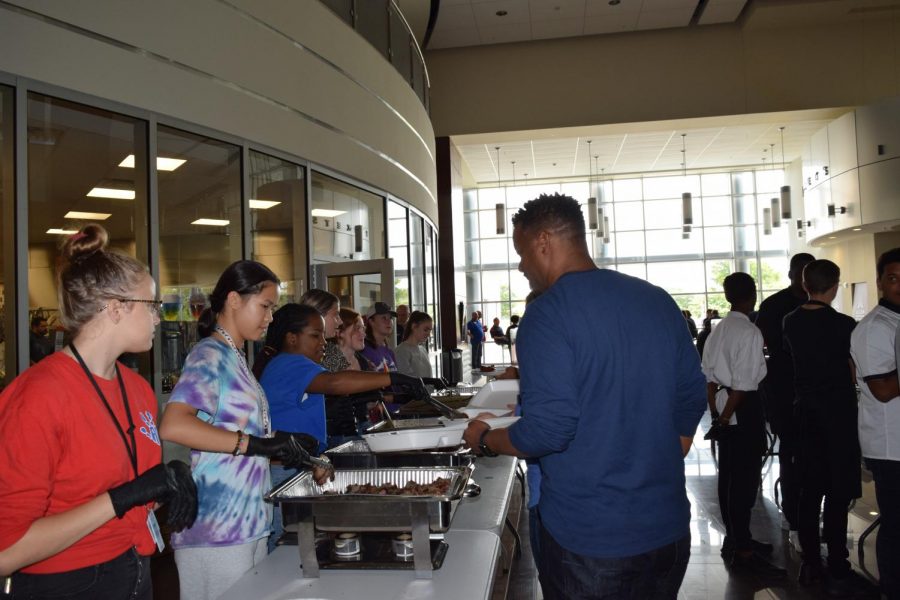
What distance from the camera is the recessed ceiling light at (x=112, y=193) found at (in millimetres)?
3815

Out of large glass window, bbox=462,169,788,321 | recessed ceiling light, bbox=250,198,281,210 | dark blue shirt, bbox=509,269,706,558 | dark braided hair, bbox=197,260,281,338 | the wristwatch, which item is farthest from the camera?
large glass window, bbox=462,169,788,321

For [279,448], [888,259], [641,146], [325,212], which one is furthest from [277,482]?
[641,146]

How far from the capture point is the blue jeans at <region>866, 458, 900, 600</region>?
2666 mm

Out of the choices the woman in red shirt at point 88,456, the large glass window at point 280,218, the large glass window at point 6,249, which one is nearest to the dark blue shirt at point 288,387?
the woman in red shirt at point 88,456

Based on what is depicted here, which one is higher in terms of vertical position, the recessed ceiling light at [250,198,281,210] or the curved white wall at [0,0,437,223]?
the curved white wall at [0,0,437,223]

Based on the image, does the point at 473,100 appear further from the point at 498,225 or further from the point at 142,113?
the point at 142,113

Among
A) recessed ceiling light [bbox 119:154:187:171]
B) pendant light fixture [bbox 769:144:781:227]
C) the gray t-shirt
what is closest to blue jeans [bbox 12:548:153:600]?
recessed ceiling light [bbox 119:154:187:171]

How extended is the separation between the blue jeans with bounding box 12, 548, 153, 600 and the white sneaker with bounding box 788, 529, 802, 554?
3568 millimetres

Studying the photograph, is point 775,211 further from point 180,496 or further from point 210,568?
point 180,496

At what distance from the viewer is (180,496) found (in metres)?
1.38

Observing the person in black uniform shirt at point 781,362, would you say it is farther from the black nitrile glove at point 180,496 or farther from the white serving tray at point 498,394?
the black nitrile glove at point 180,496

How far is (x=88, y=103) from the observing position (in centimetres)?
363

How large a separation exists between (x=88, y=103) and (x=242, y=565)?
9.40ft

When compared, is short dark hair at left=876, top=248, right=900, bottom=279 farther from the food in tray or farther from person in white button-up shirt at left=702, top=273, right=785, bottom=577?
the food in tray
